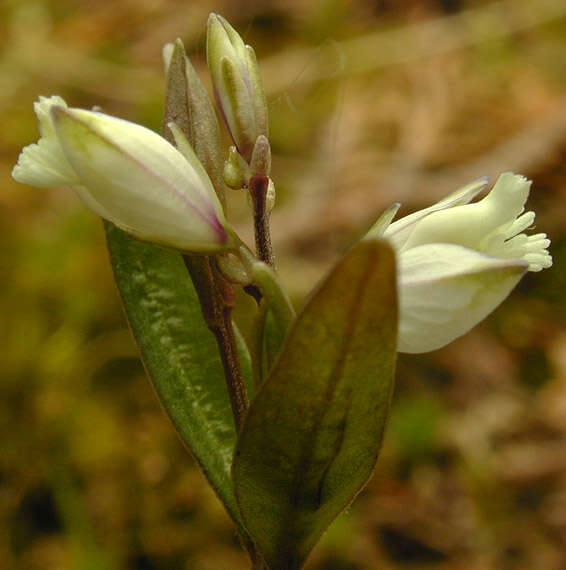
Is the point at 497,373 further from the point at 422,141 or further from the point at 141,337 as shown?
the point at 141,337

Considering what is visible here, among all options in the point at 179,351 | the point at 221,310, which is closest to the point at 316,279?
the point at 179,351

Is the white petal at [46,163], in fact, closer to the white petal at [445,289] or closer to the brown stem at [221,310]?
the brown stem at [221,310]

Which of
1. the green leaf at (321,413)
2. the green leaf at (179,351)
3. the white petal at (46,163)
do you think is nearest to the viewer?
the green leaf at (321,413)

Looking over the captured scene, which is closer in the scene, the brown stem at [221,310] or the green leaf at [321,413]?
the green leaf at [321,413]

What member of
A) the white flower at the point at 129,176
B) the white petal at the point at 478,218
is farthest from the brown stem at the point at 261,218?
the white petal at the point at 478,218

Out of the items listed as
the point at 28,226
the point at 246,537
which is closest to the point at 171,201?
the point at 246,537
